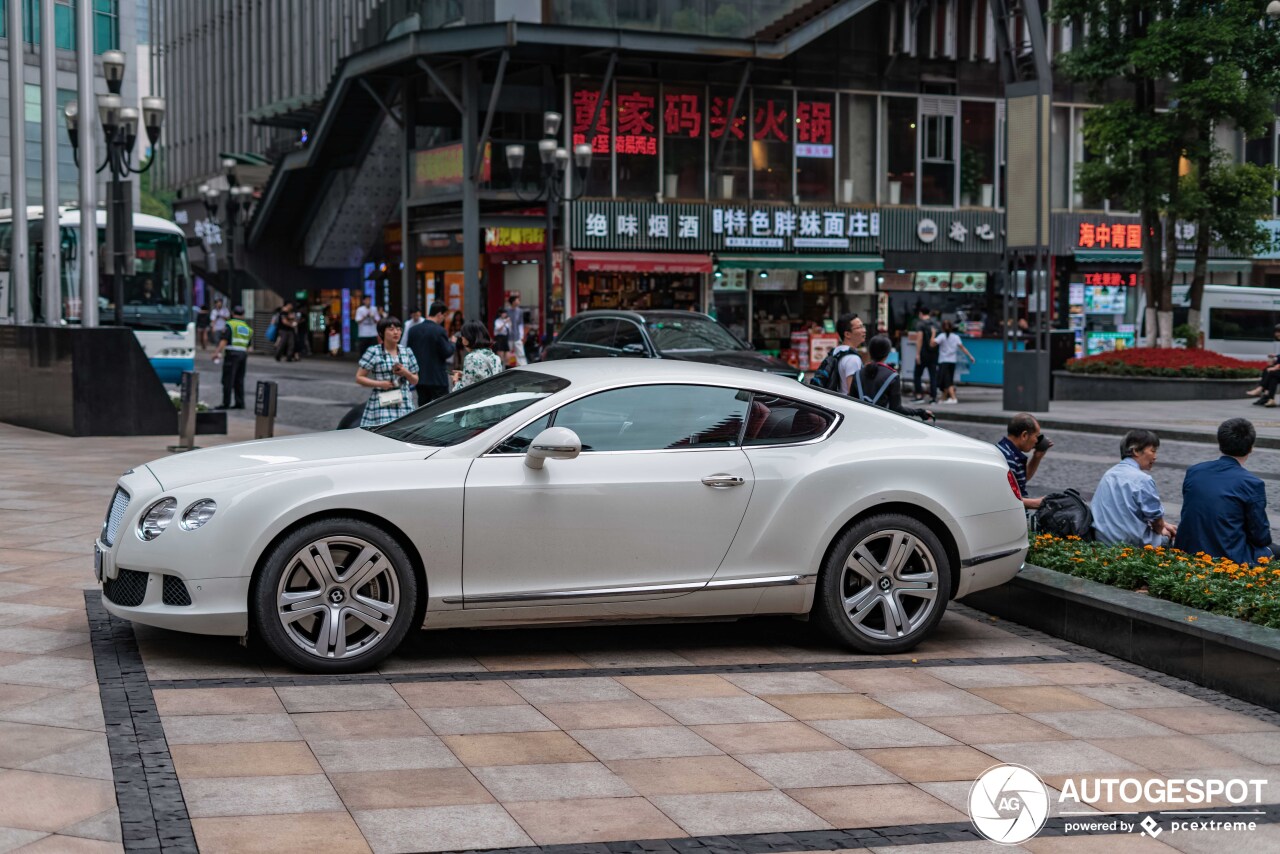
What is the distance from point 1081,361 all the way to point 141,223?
59.6 feet

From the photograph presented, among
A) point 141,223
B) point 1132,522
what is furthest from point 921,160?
A: point 1132,522

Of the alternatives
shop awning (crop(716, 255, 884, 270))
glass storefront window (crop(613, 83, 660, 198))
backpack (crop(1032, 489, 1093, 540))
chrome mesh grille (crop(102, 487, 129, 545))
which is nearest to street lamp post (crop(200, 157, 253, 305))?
glass storefront window (crop(613, 83, 660, 198))

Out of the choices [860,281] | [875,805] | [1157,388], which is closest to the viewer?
[875,805]

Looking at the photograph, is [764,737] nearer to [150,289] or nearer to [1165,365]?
[1165,365]

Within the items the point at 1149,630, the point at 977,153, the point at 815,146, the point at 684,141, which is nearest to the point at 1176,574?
the point at 1149,630

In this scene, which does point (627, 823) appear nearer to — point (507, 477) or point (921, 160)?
point (507, 477)

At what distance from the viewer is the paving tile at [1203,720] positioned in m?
6.29

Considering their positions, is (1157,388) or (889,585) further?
(1157,388)

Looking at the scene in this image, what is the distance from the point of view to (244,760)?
17.8 feet

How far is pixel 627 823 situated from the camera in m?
4.89

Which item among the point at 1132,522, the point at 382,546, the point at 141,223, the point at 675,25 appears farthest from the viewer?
the point at 675,25

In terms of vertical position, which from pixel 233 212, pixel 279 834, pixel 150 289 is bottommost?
pixel 279 834

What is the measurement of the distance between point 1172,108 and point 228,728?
27758 millimetres

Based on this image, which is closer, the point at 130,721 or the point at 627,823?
the point at 627,823
